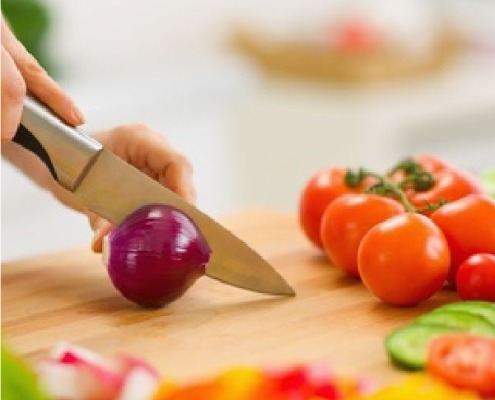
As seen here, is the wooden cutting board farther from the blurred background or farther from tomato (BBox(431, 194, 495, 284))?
the blurred background

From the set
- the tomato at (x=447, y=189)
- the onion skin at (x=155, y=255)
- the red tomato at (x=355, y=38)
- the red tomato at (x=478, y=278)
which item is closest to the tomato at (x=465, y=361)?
the red tomato at (x=478, y=278)

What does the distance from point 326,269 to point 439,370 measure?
0.50m

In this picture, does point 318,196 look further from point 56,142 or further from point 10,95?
point 10,95

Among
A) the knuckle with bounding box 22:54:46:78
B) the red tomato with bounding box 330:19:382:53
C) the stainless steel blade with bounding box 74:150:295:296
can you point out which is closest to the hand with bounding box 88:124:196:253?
the stainless steel blade with bounding box 74:150:295:296

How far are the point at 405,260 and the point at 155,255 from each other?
29 cm

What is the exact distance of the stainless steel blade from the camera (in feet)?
5.08

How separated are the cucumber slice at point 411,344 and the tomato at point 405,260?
15cm

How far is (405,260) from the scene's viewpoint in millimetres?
1515

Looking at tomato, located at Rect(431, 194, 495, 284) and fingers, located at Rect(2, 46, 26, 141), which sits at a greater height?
fingers, located at Rect(2, 46, 26, 141)

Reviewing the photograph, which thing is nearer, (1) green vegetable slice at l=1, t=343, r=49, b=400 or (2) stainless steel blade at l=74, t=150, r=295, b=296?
(1) green vegetable slice at l=1, t=343, r=49, b=400

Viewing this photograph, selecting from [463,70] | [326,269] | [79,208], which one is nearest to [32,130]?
[79,208]

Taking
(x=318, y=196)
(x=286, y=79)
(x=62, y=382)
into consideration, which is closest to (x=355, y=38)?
(x=286, y=79)

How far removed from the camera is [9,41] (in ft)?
4.94

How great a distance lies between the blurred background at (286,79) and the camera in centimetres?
339
